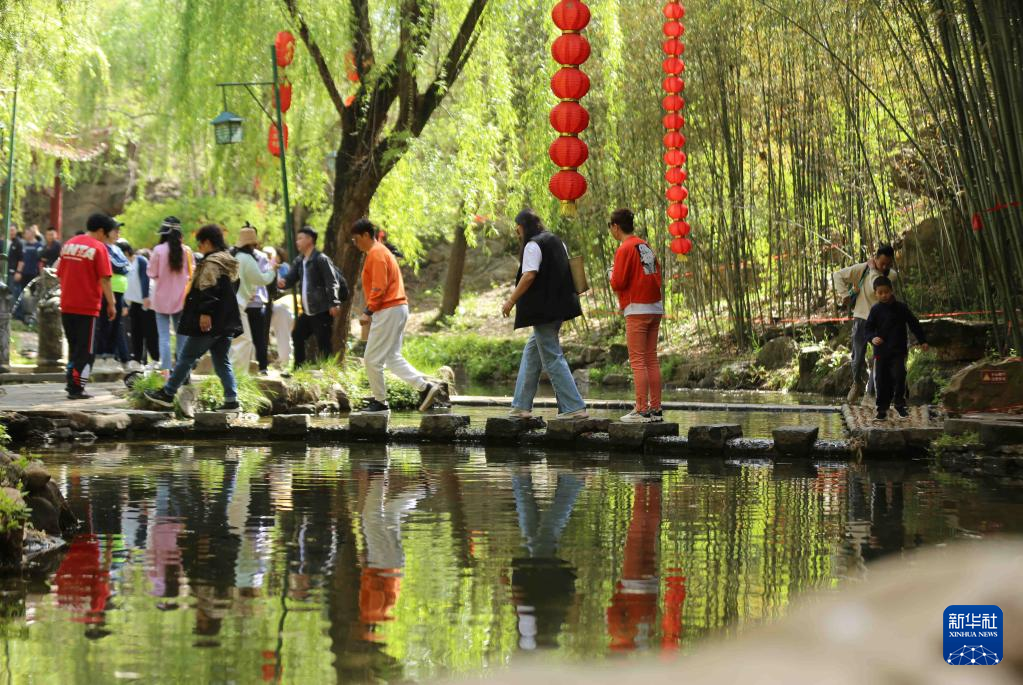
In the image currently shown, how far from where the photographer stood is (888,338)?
1048cm

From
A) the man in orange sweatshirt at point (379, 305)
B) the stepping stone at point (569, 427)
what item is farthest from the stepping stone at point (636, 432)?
the man in orange sweatshirt at point (379, 305)

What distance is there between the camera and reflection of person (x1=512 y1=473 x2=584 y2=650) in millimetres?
4031

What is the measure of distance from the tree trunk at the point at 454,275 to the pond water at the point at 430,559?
2124 centimetres

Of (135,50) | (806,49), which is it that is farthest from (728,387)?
(135,50)

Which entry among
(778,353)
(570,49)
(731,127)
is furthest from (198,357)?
(731,127)

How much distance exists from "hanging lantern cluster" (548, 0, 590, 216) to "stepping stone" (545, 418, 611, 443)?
2.52m

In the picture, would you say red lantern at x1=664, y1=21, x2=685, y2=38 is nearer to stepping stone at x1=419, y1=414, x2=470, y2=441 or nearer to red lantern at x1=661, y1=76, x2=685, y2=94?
red lantern at x1=661, y1=76, x2=685, y2=94

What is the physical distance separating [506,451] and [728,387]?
33.2ft

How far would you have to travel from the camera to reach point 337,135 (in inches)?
1037

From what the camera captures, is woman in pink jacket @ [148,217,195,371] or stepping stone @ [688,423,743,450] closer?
stepping stone @ [688,423,743,450]

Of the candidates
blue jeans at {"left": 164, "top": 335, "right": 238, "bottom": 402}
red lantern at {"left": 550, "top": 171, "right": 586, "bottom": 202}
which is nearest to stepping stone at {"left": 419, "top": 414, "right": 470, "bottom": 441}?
blue jeans at {"left": 164, "top": 335, "right": 238, "bottom": 402}

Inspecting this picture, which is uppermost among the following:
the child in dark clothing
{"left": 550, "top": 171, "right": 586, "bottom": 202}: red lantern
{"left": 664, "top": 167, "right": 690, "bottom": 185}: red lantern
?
{"left": 664, "top": 167, "right": 690, "bottom": 185}: red lantern

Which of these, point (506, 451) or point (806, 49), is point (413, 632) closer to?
point (506, 451)

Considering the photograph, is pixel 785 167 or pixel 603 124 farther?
pixel 603 124
